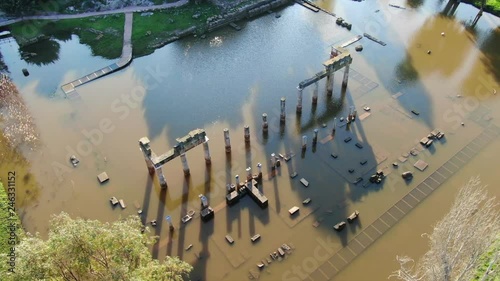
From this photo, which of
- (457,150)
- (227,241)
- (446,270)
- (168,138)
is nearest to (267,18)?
(168,138)

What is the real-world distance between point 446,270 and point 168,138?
29.2m

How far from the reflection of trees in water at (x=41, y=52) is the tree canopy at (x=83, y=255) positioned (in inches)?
1459

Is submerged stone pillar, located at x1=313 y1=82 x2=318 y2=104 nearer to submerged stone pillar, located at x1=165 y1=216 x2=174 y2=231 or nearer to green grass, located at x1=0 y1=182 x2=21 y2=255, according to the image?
submerged stone pillar, located at x1=165 y1=216 x2=174 y2=231

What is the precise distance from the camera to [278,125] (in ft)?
148

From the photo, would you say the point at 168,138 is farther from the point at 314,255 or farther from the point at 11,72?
the point at 11,72

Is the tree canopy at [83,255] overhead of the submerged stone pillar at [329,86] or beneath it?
overhead

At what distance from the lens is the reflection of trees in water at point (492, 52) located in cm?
5169

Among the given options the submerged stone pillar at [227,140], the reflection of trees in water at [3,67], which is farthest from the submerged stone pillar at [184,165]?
the reflection of trees in water at [3,67]

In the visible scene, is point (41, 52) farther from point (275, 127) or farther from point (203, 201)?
point (203, 201)

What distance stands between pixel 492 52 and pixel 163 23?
44512 millimetres

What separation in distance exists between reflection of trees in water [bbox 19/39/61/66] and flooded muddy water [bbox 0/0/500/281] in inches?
51.6

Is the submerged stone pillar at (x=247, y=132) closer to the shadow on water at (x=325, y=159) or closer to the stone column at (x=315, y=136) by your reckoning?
the shadow on water at (x=325, y=159)

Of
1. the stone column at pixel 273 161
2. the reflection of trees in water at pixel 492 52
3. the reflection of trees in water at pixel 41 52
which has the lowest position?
the reflection of trees in water at pixel 492 52

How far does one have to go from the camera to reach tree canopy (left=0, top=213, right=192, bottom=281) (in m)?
22.7
